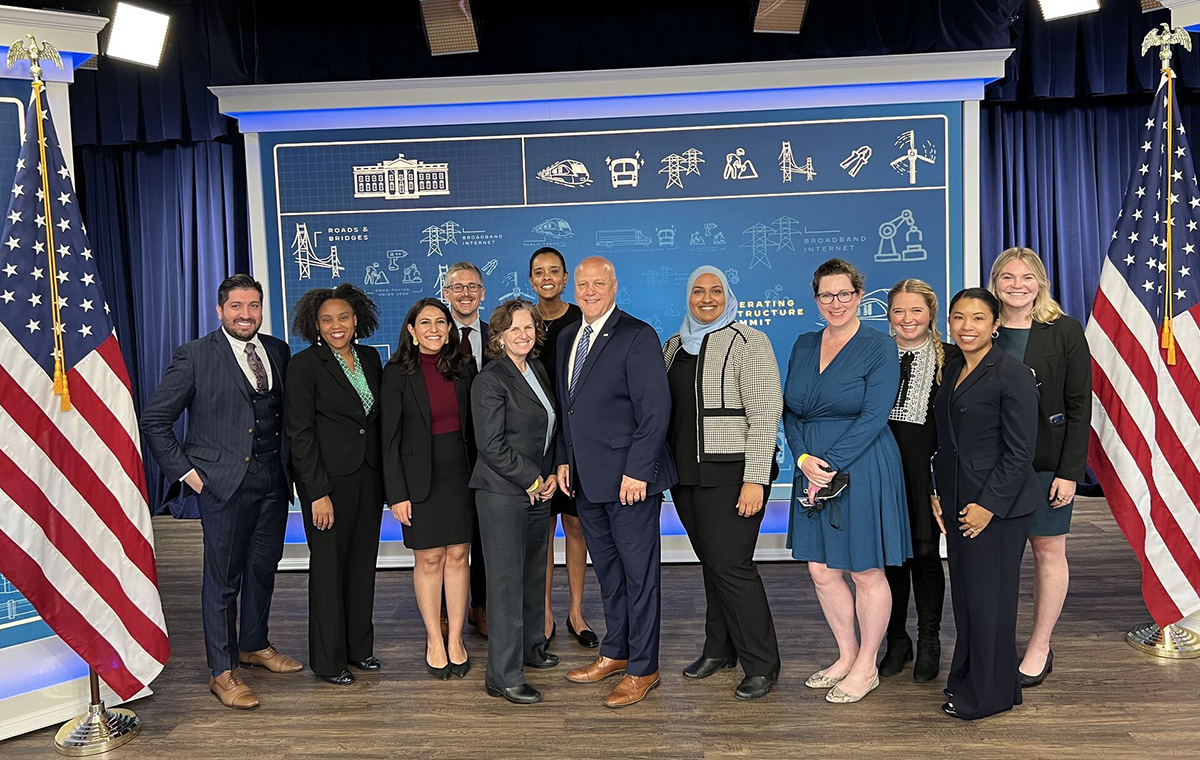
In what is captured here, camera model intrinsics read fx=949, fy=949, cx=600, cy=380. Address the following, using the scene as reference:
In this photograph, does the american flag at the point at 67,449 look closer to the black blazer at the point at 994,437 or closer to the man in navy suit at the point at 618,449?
the man in navy suit at the point at 618,449

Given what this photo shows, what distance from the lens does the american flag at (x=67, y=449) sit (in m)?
3.35

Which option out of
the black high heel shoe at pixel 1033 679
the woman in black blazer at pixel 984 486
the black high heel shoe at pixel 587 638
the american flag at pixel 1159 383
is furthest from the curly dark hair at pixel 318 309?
the american flag at pixel 1159 383

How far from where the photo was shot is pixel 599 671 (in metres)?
3.91

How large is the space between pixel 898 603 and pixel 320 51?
15.7 feet

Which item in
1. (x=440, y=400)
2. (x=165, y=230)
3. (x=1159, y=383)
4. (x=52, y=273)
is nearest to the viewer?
(x=52, y=273)

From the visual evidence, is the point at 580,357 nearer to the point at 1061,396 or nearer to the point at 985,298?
the point at 985,298

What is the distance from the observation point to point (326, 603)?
3924 mm

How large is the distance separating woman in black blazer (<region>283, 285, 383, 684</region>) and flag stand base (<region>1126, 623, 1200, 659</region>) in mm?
3355

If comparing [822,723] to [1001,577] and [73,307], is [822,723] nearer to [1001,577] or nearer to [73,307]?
[1001,577]

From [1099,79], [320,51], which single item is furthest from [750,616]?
[1099,79]

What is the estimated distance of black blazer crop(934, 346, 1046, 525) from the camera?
3.18m

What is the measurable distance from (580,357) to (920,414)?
1.31m

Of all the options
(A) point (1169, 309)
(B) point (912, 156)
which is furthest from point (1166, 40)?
(B) point (912, 156)

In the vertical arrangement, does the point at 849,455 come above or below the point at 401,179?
below
